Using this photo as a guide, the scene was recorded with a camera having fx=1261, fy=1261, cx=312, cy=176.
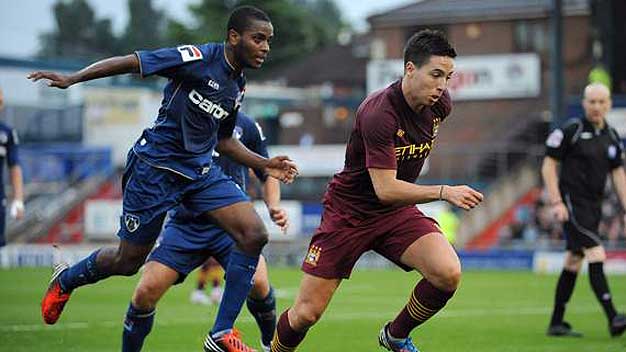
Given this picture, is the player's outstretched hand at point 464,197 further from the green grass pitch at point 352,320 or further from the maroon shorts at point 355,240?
the green grass pitch at point 352,320

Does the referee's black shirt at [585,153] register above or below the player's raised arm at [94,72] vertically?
below

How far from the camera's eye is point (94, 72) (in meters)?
8.65

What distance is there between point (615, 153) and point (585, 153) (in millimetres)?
346

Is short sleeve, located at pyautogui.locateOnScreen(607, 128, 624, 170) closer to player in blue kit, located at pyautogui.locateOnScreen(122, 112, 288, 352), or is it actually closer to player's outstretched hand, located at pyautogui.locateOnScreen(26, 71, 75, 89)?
player in blue kit, located at pyautogui.locateOnScreen(122, 112, 288, 352)

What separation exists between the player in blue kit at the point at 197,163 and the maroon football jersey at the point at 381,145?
0.59 meters

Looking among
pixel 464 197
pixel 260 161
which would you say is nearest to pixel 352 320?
pixel 260 161

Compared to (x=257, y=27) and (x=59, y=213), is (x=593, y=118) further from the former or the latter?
(x=59, y=213)

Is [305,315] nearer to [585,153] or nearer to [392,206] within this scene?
[392,206]

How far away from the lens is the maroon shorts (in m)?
9.04

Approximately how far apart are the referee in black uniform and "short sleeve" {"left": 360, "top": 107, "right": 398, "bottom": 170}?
4.40m

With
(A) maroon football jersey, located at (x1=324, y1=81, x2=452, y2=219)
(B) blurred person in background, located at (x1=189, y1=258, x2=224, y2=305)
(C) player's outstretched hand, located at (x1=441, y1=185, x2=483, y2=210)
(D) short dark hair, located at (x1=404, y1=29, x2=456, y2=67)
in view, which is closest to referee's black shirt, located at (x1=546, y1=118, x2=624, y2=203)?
(A) maroon football jersey, located at (x1=324, y1=81, x2=452, y2=219)

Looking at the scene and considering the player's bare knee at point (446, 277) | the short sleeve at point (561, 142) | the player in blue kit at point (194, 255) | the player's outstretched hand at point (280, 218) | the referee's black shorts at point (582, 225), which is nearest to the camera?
the player's bare knee at point (446, 277)

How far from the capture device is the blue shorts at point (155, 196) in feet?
30.5

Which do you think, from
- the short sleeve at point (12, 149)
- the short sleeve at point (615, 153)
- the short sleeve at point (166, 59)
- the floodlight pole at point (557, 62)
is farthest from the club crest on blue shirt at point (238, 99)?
the floodlight pole at point (557, 62)
